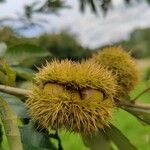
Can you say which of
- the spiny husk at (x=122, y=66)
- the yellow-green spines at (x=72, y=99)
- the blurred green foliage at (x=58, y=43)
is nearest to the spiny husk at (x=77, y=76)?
the yellow-green spines at (x=72, y=99)

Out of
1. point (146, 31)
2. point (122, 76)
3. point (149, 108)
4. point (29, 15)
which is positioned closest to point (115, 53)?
point (122, 76)

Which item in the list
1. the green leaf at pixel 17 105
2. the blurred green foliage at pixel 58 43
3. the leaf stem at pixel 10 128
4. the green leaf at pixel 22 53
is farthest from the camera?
the blurred green foliage at pixel 58 43

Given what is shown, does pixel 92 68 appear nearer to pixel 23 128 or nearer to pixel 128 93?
pixel 23 128

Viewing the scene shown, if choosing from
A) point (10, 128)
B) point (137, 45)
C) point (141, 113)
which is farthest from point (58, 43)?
point (10, 128)

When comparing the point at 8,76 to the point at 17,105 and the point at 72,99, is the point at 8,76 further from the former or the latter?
the point at 72,99

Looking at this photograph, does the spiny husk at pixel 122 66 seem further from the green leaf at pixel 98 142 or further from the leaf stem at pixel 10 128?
the leaf stem at pixel 10 128
